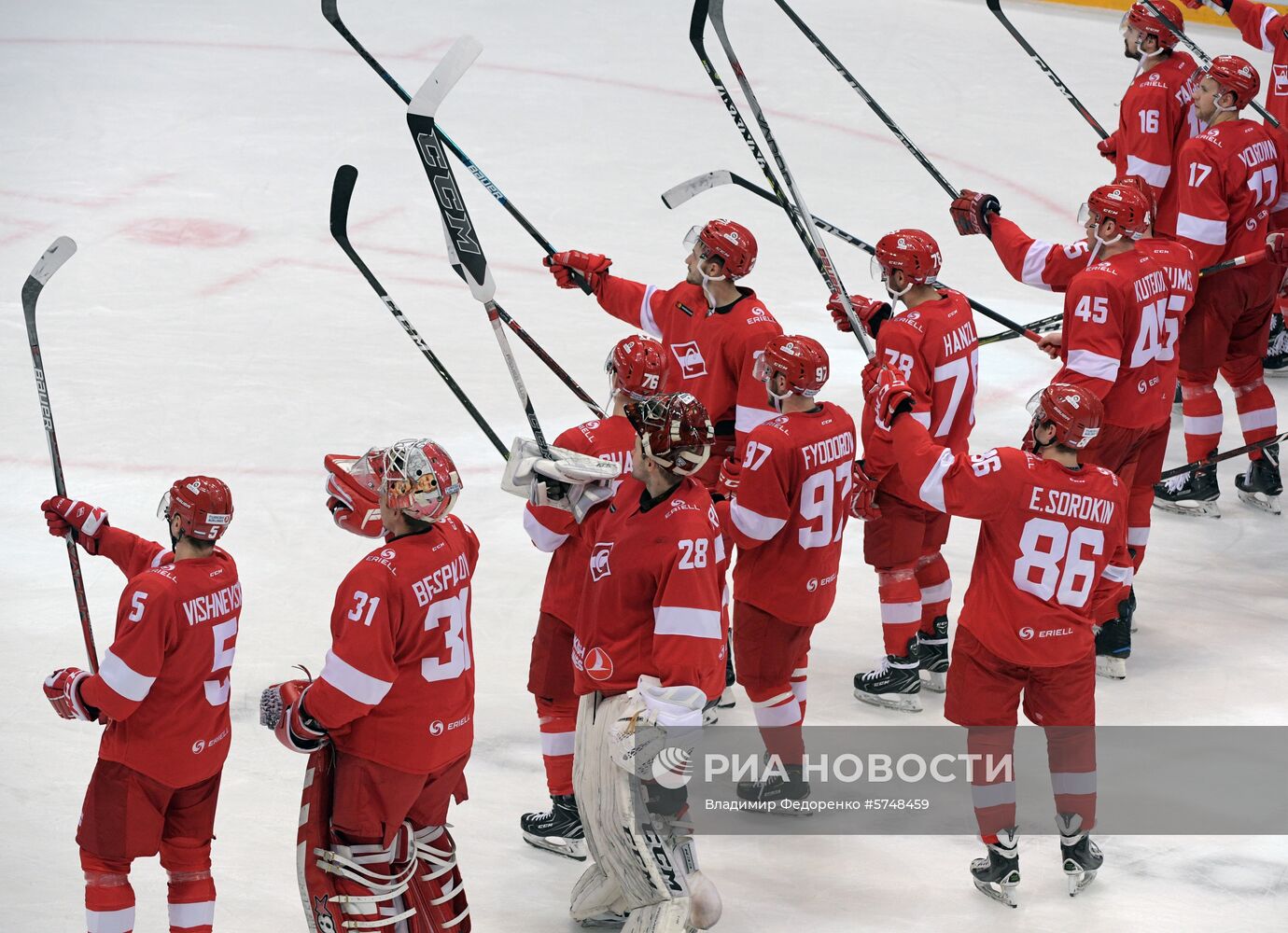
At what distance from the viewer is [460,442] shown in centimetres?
682

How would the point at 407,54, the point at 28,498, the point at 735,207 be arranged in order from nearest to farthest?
1. the point at 28,498
2. the point at 735,207
3. the point at 407,54

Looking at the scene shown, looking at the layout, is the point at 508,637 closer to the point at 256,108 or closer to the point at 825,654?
the point at 825,654

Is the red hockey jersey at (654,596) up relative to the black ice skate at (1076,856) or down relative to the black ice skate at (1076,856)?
up

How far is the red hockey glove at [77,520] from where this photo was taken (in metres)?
3.98

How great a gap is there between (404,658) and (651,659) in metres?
0.55

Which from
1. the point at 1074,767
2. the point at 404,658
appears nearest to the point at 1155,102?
the point at 1074,767

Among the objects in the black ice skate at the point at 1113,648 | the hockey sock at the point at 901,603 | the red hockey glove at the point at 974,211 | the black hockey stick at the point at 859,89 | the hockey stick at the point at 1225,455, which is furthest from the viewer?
the hockey stick at the point at 1225,455

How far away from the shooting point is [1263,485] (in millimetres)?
6707

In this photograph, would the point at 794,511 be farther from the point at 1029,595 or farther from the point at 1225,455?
the point at 1225,455

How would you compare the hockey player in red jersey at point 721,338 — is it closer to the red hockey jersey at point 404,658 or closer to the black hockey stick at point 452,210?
the black hockey stick at point 452,210

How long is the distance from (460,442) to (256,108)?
13.7 feet

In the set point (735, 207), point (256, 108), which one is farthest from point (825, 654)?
point (256, 108)

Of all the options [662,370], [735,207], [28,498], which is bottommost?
[28,498]

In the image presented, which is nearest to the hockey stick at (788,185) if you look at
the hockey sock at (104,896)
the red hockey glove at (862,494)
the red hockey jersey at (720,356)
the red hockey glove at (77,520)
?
the red hockey jersey at (720,356)
